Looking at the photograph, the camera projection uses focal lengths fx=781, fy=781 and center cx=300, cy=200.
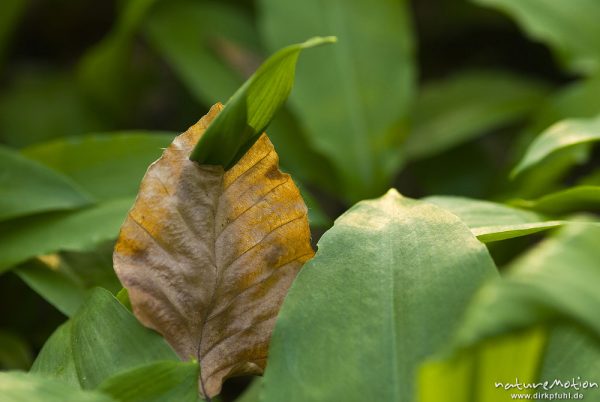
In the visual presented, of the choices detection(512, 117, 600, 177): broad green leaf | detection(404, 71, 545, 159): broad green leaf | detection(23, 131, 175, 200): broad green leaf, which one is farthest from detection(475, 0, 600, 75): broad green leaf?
detection(23, 131, 175, 200): broad green leaf

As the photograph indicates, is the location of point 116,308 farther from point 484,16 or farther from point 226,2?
point 484,16

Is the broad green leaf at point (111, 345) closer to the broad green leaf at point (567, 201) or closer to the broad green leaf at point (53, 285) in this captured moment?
the broad green leaf at point (53, 285)

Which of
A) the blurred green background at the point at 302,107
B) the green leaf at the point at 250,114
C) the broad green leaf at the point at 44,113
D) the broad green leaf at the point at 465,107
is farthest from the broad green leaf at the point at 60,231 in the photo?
the broad green leaf at the point at 465,107

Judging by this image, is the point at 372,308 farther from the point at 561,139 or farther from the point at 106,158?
the point at 106,158

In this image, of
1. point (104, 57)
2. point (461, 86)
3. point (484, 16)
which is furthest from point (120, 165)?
point (484, 16)

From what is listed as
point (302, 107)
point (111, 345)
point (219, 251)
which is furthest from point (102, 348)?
point (302, 107)

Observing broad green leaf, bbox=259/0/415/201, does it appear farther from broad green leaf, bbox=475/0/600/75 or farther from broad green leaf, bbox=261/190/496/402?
broad green leaf, bbox=261/190/496/402
